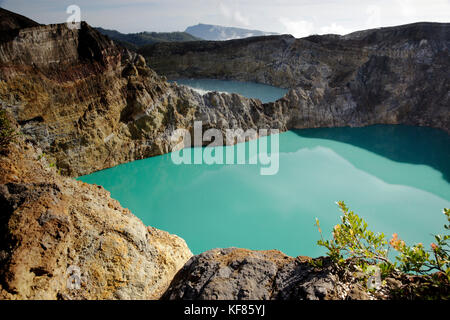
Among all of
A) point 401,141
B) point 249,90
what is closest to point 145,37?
point 249,90

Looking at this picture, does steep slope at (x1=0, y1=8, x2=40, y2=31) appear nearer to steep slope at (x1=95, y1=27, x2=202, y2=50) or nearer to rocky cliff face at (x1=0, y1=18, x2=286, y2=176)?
rocky cliff face at (x1=0, y1=18, x2=286, y2=176)

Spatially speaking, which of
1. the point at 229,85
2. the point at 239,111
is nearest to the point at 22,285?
the point at 239,111

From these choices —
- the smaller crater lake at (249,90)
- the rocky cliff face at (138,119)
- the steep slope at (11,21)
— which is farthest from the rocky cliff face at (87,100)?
the smaller crater lake at (249,90)

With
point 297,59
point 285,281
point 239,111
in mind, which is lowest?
point 285,281

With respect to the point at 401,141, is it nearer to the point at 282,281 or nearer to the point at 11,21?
the point at 282,281

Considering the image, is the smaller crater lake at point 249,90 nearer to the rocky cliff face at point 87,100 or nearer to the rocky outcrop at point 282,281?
the rocky cliff face at point 87,100
